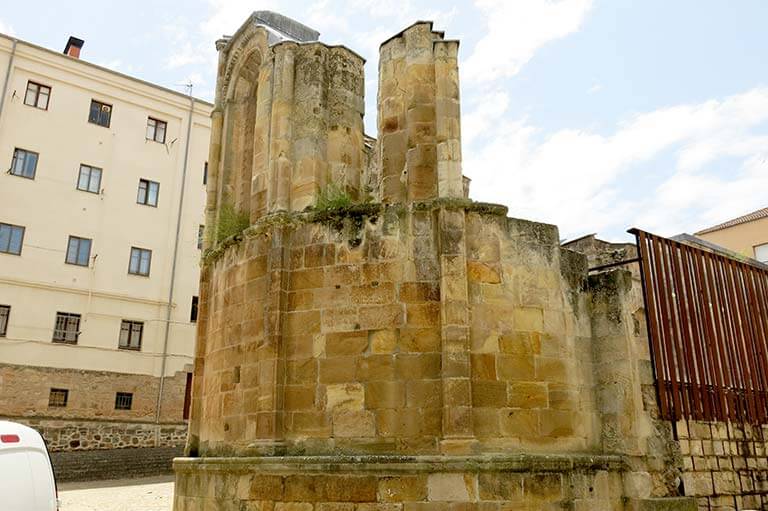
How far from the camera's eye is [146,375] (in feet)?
82.6

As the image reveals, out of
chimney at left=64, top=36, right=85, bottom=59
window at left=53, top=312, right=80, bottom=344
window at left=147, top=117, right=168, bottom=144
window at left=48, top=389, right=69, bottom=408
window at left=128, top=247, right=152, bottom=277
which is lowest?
window at left=48, top=389, right=69, bottom=408

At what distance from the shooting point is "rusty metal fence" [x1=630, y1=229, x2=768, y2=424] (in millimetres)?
9992

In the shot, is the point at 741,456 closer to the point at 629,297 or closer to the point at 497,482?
the point at 629,297

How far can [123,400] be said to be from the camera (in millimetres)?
24531

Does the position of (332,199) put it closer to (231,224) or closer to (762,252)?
(231,224)

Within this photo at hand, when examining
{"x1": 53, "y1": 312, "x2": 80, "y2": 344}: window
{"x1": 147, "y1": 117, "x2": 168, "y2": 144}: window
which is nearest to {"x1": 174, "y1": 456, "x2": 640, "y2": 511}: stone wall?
{"x1": 53, "y1": 312, "x2": 80, "y2": 344}: window

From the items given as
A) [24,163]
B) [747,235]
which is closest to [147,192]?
[24,163]

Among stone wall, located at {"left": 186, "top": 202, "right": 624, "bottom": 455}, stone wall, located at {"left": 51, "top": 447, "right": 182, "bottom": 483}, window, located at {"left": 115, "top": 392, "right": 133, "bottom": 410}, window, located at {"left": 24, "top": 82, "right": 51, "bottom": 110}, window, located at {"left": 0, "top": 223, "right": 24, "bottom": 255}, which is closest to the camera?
stone wall, located at {"left": 186, "top": 202, "right": 624, "bottom": 455}

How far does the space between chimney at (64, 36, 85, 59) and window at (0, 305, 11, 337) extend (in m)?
12.1

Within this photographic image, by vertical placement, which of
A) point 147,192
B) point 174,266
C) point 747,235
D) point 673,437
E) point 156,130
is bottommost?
point 673,437

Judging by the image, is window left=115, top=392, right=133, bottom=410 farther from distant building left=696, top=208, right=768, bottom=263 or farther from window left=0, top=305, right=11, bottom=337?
distant building left=696, top=208, right=768, bottom=263

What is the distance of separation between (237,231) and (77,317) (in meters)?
16.9

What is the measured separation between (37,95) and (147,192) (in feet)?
17.5

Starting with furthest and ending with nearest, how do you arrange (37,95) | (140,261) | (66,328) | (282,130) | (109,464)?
(140,261) < (37,95) < (66,328) < (109,464) < (282,130)
